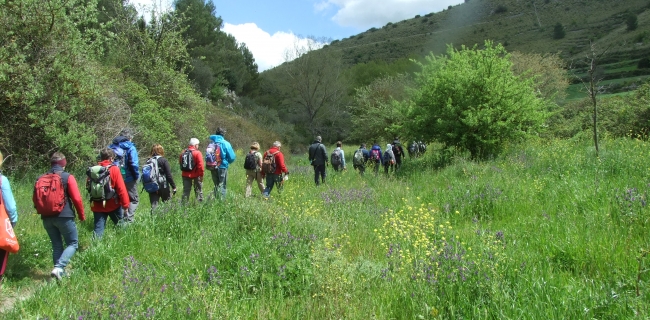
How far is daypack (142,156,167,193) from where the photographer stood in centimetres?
699

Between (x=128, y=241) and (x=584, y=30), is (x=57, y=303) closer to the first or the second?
(x=128, y=241)

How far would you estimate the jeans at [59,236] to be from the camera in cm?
479

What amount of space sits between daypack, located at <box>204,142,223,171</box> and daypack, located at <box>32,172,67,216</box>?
4055mm

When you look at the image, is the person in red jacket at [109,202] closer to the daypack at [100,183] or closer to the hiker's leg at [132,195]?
the daypack at [100,183]

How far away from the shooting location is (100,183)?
5430mm

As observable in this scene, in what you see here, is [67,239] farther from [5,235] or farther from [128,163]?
[128,163]

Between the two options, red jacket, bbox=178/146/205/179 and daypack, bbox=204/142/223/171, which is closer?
red jacket, bbox=178/146/205/179

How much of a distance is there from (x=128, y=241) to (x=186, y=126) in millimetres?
12589

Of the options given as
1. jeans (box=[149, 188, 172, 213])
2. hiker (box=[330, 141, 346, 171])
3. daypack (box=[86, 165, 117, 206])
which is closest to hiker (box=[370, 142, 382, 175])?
hiker (box=[330, 141, 346, 171])

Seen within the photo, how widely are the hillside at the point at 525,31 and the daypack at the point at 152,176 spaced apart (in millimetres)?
38849

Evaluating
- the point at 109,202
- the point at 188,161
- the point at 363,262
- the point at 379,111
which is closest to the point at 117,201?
the point at 109,202

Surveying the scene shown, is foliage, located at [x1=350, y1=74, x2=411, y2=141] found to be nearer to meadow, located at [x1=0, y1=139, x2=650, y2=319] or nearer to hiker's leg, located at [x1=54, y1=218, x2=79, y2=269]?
meadow, located at [x1=0, y1=139, x2=650, y2=319]

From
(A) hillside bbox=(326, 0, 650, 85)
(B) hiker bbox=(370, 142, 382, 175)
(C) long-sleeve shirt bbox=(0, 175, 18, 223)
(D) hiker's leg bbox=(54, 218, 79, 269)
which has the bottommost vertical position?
(B) hiker bbox=(370, 142, 382, 175)

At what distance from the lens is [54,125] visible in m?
9.41
